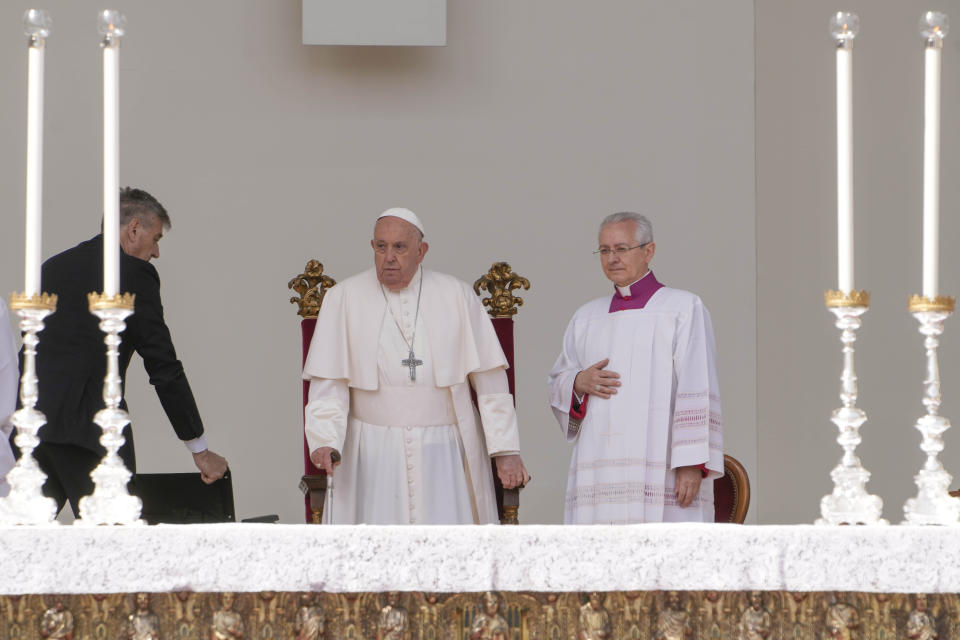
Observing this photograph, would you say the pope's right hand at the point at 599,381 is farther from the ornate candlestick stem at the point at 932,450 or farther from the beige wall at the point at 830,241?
the beige wall at the point at 830,241

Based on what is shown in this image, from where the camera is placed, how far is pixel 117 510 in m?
2.45

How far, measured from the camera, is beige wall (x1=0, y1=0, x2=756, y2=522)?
7113 millimetres

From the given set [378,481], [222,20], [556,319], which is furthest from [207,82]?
[378,481]

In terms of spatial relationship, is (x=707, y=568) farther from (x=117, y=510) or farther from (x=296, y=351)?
(x=296, y=351)

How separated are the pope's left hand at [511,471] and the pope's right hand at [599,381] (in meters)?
0.35

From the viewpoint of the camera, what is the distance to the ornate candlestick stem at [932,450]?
97.2 inches

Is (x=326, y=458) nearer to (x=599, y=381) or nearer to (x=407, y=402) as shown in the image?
(x=407, y=402)

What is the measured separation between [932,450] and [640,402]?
93.4 inches

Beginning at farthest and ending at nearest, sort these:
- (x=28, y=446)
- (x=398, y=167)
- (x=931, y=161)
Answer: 1. (x=398, y=167)
2. (x=931, y=161)
3. (x=28, y=446)

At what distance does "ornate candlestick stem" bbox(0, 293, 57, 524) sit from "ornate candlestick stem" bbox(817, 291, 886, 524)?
1.42 meters

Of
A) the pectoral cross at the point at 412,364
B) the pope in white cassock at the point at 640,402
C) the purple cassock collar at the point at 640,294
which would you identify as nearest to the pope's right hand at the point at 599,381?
the pope in white cassock at the point at 640,402

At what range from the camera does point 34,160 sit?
2492 mm

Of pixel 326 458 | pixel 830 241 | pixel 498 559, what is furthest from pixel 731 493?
pixel 498 559

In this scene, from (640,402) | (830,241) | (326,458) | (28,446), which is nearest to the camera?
(28,446)
